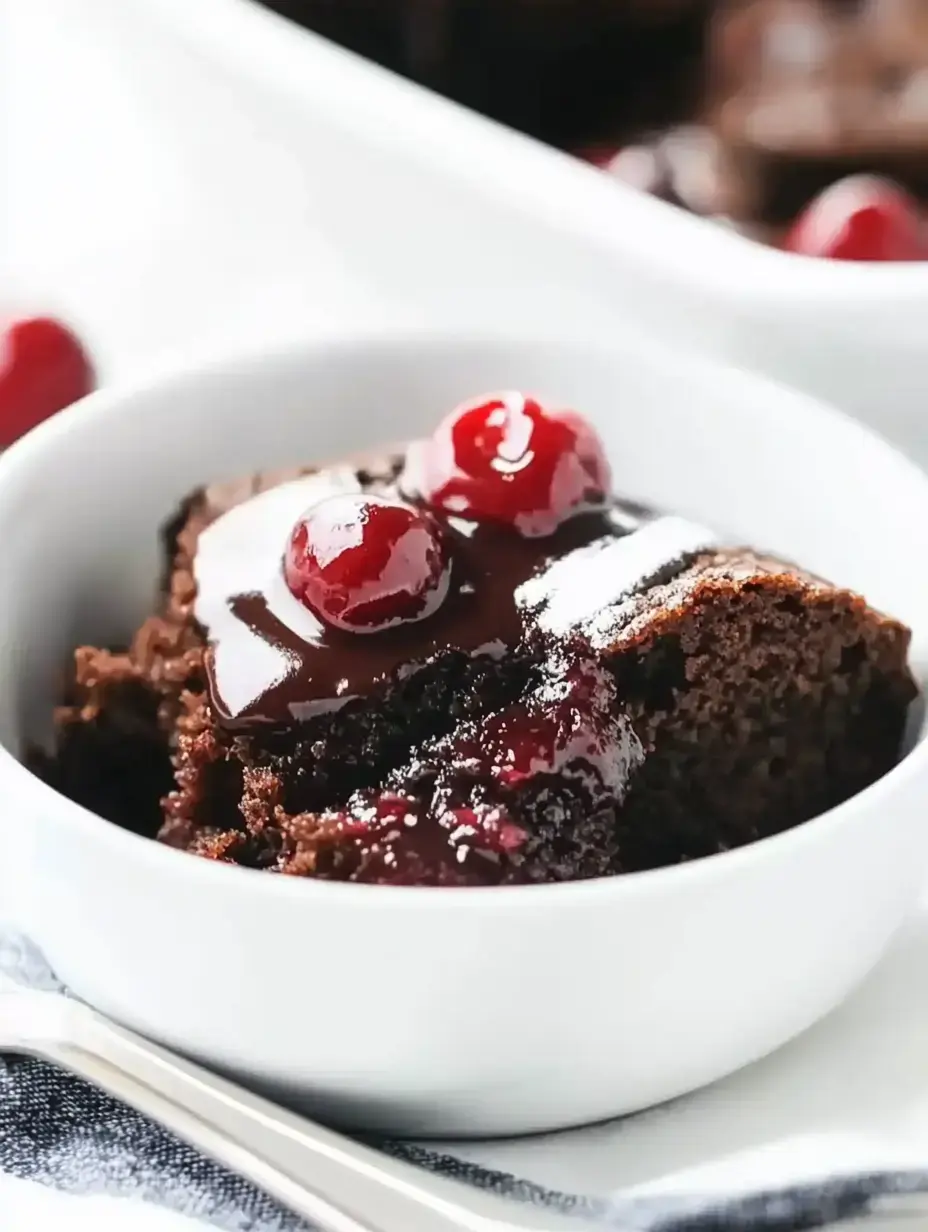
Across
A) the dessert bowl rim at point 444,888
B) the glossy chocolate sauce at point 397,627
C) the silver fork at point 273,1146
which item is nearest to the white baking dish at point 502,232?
the dessert bowl rim at point 444,888

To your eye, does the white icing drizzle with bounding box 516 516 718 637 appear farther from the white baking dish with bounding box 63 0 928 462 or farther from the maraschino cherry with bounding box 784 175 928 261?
the maraschino cherry with bounding box 784 175 928 261

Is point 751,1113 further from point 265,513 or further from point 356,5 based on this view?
point 356,5

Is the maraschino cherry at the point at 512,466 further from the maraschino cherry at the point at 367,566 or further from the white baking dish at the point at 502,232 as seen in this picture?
the white baking dish at the point at 502,232

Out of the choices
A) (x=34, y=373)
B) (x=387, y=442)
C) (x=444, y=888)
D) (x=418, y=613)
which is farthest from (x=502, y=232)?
(x=444, y=888)

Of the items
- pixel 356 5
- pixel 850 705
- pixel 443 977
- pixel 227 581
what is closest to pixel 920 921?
pixel 850 705

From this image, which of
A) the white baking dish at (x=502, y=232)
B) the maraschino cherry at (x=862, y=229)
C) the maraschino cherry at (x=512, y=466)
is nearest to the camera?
the maraschino cherry at (x=512, y=466)

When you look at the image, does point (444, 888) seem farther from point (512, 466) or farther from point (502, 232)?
point (502, 232)

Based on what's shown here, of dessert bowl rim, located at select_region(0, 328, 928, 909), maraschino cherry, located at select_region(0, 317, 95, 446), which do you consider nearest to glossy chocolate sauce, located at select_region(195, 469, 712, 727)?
dessert bowl rim, located at select_region(0, 328, 928, 909)
